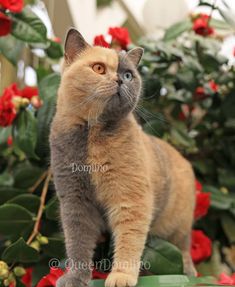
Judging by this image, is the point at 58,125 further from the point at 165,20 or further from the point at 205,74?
the point at 165,20

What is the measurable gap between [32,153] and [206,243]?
0.58 meters

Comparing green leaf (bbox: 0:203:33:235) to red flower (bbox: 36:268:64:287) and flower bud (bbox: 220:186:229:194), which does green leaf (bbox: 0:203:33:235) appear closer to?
red flower (bbox: 36:268:64:287)

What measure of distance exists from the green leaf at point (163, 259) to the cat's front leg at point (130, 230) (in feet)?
0.37

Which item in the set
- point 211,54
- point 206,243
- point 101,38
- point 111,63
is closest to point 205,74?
point 211,54

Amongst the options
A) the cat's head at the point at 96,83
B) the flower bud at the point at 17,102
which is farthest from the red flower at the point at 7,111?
the cat's head at the point at 96,83

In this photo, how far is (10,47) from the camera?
128cm

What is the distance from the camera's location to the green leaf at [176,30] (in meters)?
1.48

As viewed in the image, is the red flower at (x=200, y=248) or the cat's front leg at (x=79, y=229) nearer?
the cat's front leg at (x=79, y=229)

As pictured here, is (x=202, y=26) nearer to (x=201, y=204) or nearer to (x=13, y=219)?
(x=201, y=204)

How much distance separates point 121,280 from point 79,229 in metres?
0.17

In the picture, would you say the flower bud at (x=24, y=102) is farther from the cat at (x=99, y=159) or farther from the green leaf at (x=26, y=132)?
the cat at (x=99, y=159)

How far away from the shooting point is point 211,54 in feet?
4.72

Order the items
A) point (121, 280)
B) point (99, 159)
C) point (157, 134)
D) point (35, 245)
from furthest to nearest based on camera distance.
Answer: point (157, 134) < point (35, 245) < point (99, 159) < point (121, 280)

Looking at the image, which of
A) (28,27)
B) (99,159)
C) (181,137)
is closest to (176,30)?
(181,137)
